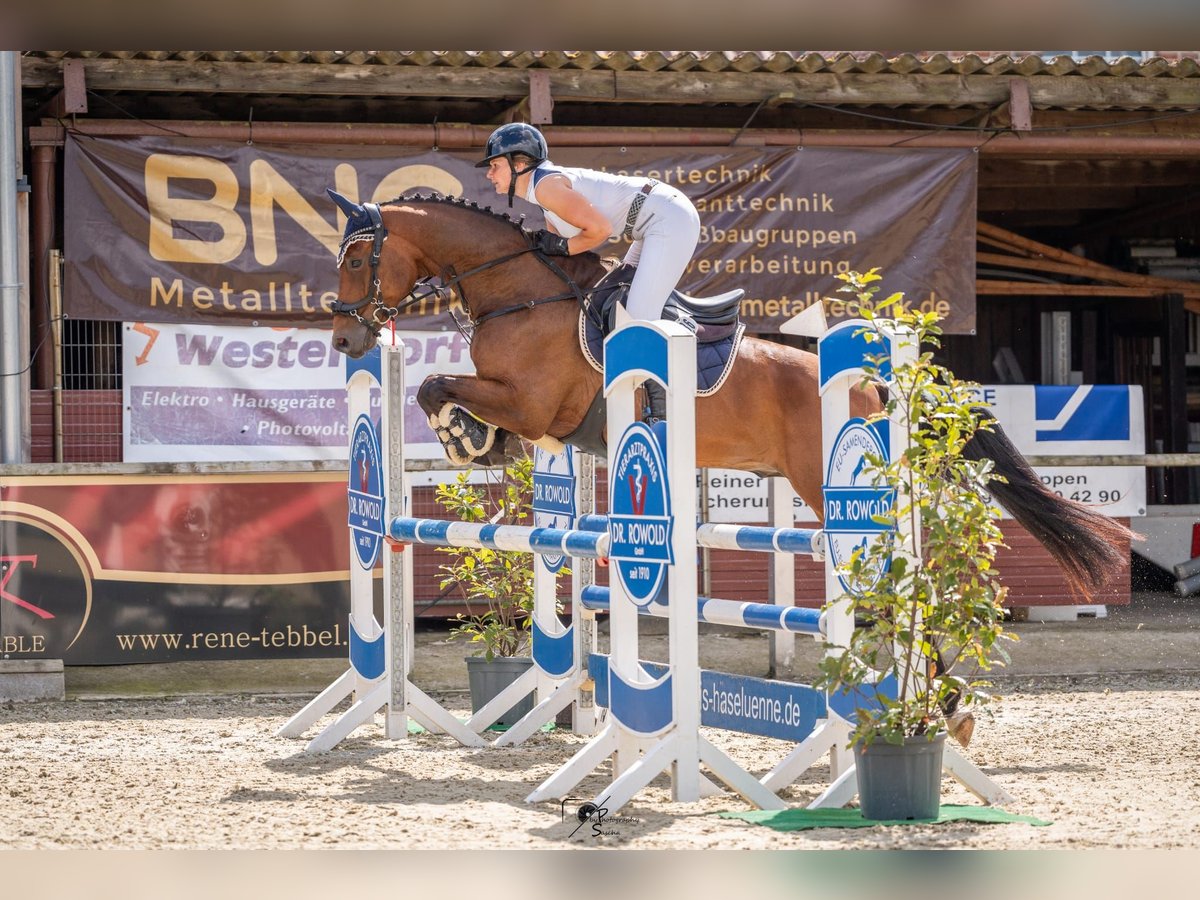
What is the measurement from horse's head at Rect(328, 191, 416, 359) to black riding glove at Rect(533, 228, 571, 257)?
1.61 feet

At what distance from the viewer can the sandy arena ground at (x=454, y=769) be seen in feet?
11.1

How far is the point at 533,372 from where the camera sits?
476 cm

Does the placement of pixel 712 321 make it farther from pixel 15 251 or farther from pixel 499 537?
pixel 15 251

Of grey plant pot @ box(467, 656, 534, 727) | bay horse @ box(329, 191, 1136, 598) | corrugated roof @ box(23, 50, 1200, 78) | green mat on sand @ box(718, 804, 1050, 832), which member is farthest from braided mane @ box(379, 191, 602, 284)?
corrugated roof @ box(23, 50, 1200, 78)

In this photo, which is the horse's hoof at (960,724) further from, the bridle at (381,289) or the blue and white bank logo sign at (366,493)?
the blue and white bank logo sign at (366,493)

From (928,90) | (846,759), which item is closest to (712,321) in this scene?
(846,759)

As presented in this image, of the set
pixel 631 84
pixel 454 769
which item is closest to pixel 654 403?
pixel 454 769

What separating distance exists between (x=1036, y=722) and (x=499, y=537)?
2.56 meters

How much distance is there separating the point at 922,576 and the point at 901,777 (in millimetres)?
508

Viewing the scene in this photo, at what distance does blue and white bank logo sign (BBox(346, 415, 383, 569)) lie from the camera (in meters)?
5.30

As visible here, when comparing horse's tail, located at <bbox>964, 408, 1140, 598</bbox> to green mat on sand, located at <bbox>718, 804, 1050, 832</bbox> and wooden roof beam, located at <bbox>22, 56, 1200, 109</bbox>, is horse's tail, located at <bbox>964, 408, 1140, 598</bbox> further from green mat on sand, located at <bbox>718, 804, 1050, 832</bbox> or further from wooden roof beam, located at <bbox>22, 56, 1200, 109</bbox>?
wooden roof beam, located at <bbox>22, 56, 1200, 109</bbox>

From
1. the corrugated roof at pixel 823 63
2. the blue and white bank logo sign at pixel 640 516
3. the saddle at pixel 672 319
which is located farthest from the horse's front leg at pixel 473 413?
the corrugated roof at pixel 823 63

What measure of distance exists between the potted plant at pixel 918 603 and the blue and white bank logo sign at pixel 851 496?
0.21 meters

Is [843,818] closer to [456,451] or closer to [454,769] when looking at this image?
[454,769]
